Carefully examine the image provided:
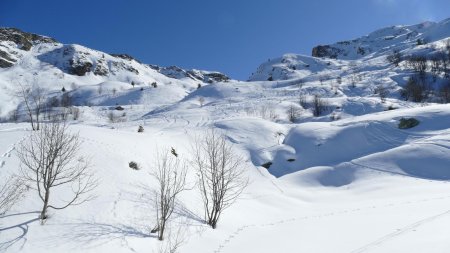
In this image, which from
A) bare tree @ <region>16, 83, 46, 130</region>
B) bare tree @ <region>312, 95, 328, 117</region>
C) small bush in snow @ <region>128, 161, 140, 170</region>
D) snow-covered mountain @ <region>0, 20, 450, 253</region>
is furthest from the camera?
bare tree @ <region>312, 95, 328, 117</region>

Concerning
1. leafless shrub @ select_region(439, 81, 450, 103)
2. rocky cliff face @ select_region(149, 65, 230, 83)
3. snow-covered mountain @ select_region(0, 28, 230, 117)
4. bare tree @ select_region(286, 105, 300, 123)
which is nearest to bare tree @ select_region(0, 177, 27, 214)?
bare tree @ select_region(286, 105, 300, 123)

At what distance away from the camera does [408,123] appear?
36000 mm

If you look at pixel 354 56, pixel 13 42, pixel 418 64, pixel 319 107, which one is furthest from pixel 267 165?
pixel 354 56

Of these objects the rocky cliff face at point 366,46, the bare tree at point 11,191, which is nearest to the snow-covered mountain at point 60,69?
the rocky cliff face at point 366,46

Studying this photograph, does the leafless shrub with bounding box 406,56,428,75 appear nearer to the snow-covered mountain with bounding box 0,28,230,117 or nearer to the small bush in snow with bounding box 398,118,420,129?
the small bush in snow with bounding box 398,118,420,129

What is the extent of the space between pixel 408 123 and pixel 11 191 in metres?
35.1

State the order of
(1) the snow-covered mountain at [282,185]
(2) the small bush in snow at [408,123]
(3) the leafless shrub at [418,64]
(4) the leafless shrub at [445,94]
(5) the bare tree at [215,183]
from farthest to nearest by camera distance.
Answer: (3) the leafless shrub at [418,64] < (4) the leafless shrub at [445,94] < (2) the small bush in snow at [408,123] < (5) the bare tree at [215,183] < (1) the snow-covered mountain at [282,185]

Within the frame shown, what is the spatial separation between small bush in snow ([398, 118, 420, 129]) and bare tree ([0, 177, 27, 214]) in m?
34.0

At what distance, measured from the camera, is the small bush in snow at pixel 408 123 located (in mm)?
35750

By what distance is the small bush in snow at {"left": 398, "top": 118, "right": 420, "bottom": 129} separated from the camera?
35750 millimetres

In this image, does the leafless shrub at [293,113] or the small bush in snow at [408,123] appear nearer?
the small bush in snow at [408,123]

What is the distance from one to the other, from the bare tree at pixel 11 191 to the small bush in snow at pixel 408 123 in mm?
33991

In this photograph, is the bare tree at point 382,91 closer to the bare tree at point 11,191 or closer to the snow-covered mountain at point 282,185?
the snow-covered mountain at point 282,185

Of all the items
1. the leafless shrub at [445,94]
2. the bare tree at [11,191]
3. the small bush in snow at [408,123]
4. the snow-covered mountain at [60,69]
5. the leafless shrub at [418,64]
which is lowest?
the bare tree at [11,191]
